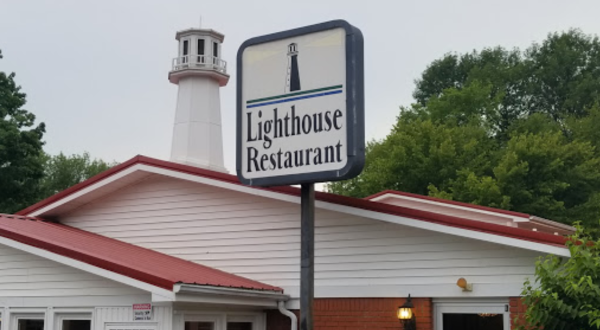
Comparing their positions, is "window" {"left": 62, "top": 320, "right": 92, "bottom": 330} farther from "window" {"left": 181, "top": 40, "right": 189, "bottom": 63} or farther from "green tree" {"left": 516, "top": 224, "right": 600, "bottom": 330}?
"window" {"left": 181, "top": 40, "right": 189, "bottom": 63}

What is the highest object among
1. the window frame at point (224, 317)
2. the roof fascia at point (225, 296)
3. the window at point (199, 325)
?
the roof fascia at point (225, 296)

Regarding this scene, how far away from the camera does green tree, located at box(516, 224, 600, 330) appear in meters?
8.56

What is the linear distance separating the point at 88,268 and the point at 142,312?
906 mm

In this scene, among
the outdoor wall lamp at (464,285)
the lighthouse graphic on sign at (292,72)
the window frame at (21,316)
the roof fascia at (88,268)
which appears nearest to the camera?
the roof fascia at (88,268)

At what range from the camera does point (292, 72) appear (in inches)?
401

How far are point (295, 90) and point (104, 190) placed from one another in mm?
4965

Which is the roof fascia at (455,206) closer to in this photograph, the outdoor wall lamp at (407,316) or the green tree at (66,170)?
the outdoor wall lamp at (407,316)

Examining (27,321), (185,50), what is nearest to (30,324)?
(27,321)

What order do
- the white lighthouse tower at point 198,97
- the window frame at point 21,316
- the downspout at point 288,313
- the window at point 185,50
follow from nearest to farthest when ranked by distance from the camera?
the window frame at point 21,316
the downspout at point 288,313
the white lighthouse tower at point 198,97
the window at point 185,50

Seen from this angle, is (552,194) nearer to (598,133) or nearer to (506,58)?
(598,133)

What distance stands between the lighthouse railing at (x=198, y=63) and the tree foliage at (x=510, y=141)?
26.5ft

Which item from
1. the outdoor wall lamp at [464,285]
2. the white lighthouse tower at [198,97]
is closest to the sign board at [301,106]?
the outdoor wall lamp at [464,285]

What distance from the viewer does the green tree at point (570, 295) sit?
28.1 ft

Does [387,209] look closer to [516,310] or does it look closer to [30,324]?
[516,310]
